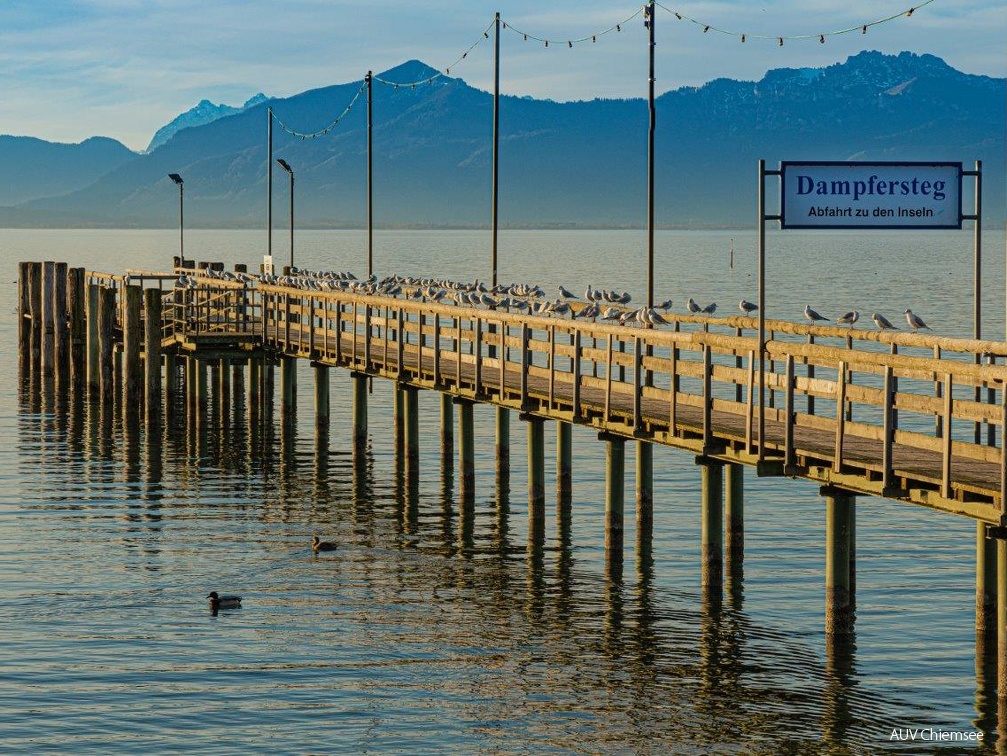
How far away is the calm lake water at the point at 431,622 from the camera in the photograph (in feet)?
65.5

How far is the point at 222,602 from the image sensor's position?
980 inches

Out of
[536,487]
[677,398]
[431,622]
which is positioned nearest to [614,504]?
[536,487]

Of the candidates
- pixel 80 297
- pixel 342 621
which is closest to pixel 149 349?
pixel 80 297

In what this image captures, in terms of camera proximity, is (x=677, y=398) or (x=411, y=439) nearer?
(x=677, y=398)

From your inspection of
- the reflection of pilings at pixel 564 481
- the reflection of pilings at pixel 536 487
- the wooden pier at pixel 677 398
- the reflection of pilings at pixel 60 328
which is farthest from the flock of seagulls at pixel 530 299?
the reflection of pilings at pixel 60 328

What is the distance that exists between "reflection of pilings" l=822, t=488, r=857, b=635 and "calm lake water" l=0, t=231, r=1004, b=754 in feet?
1.23

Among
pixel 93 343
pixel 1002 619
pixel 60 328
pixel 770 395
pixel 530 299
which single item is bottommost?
pixel 1002 619

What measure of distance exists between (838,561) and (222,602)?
8414 millimetres

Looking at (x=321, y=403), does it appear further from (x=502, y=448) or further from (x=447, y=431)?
(x=502, y=448)

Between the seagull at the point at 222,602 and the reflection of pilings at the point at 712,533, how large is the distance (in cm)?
643

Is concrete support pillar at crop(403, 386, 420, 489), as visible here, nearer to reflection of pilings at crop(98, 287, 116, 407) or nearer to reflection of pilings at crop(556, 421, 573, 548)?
reflection of pilings at crop(556, 421, 573, 548)

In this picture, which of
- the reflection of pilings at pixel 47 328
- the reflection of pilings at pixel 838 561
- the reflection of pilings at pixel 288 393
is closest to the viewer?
the reflection of pilings at pixel 838 561

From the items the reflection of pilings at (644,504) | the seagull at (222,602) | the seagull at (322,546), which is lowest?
the seagull at (222,602)

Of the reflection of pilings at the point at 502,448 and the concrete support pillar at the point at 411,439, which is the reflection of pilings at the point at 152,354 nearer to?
the concrete support pillar at the point at 411,439
